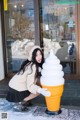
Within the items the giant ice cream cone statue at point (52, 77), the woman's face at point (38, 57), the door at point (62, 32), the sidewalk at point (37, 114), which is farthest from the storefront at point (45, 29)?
the giant ice cream cone statue at point (52, 77)

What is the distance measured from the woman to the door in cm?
187

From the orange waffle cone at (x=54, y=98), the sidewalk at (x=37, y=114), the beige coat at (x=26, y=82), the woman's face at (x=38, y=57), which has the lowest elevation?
the sidewalk at (x=37, y=114)

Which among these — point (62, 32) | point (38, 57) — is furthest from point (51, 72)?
point (62, 32)

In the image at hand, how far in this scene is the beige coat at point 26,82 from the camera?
160 inches

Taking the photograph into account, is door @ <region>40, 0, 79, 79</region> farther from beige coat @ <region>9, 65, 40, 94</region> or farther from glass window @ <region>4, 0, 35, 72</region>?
beige coat @ <region>9, 65, 40, 94</region>

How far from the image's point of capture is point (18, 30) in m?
6.27

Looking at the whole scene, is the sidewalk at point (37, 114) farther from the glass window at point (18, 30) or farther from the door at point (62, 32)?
the glass window at point (18, 30)

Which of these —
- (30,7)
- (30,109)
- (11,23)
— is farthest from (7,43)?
(30,109)

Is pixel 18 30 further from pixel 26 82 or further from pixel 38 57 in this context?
pixel 26 82

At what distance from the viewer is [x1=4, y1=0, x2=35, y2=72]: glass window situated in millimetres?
6125

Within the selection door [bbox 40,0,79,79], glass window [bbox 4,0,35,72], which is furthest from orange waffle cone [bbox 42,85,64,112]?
glass window [bbox 4,0,35,72]

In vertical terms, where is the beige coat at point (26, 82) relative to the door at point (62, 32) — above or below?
below

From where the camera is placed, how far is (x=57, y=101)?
161 inches

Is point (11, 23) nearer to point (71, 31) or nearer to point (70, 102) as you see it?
point (71, 31)
